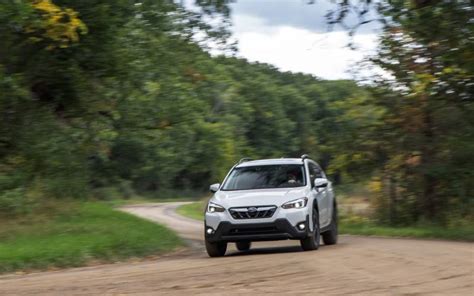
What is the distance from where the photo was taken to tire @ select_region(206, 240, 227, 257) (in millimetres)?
15180

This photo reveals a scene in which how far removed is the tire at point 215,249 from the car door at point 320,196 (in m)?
2.07

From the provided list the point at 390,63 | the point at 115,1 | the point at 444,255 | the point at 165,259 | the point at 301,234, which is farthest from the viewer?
the point at 390,63

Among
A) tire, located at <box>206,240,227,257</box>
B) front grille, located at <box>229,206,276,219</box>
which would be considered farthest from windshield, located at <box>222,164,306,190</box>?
tire, located at <box>206,240,227,257</box>

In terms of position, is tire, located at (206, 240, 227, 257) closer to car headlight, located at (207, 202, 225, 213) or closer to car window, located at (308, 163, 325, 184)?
car headlight, located at (207, 202, 225, 213)

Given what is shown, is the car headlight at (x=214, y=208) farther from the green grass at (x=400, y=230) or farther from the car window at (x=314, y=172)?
the green grass at (x=400, y=230)

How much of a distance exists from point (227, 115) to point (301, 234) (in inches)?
2480

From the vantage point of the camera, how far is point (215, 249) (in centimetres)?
1530

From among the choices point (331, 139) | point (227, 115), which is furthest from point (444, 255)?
point (227, 115)

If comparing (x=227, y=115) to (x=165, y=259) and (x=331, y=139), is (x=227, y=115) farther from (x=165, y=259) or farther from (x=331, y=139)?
(x=165, y=259)

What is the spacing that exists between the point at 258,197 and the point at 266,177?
122 centimetres

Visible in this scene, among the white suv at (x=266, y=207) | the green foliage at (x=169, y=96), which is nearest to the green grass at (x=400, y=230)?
the green foliage at (x=169, y=96)

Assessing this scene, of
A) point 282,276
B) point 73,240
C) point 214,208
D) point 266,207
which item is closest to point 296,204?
point 266,207

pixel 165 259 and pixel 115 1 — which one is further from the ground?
pixel 115 1

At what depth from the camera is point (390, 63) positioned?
24.5 m
